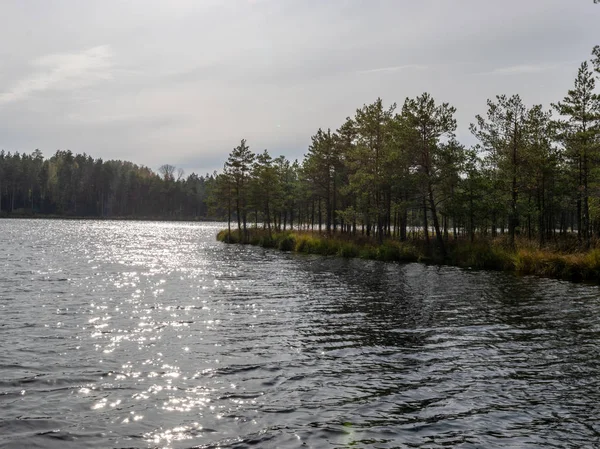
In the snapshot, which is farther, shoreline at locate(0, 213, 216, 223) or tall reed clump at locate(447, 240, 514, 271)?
shoreline at locate(0, 213, 216, 223)

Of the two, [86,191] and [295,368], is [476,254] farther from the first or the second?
[86,191]

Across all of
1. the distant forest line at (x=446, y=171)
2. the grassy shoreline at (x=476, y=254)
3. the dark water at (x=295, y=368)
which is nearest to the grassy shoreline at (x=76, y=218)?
the distant forest line at (x=446, y=171)

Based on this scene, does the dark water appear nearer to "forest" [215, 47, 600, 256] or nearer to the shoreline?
"forest" [215, 47, 600, 256]

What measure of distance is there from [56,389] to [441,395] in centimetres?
699

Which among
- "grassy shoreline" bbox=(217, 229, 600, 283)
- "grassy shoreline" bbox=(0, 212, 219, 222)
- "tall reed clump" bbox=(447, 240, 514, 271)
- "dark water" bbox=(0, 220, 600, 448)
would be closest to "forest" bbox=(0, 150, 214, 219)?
"grassy shoreline" bbox=(0, 212, 219, 222)

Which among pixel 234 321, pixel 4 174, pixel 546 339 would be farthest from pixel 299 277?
pixel 4 174

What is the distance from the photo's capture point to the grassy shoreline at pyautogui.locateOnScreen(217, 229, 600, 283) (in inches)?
984

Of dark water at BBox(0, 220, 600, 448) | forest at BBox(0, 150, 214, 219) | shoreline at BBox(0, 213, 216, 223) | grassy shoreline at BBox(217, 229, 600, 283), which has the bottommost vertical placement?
dark water at BBox(0, 220, 600, 448)

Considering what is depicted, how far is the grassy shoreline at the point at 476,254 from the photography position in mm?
25000

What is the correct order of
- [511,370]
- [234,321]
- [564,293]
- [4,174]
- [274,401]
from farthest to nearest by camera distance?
[4,174], [564,293], [234,321], [511,370], [274,401]

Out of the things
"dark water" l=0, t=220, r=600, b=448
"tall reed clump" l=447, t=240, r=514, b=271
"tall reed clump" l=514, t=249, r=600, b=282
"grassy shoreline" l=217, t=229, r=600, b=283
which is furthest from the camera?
"tall reed clump" l=447, t=240, r=514, b=271

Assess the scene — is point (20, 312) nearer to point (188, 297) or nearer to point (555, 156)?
point (188, 297)

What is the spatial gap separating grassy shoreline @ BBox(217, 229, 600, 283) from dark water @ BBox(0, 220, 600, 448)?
6451 millimetres

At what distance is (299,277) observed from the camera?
25297 mm
